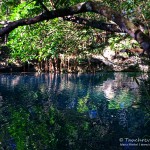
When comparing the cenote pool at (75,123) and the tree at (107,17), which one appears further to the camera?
the cenote pool at (75,123)

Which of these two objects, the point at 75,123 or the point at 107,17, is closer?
the point at 107,17

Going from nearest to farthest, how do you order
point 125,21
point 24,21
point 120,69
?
point 125,21 < point 24,21 < point 120,69

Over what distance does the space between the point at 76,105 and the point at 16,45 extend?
214 inches

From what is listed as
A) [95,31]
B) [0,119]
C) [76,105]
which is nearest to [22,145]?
[0,119]

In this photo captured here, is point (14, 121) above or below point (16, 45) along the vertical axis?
below

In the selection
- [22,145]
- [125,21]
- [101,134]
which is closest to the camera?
[125,21]

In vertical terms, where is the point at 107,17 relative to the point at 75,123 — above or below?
above

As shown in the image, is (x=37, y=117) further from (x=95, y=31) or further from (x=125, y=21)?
(x=125, y=21)

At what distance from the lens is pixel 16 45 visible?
11.3m

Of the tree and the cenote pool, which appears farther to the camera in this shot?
the cenote pool

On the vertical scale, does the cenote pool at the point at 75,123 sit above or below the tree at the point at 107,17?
below

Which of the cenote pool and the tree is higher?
the tree

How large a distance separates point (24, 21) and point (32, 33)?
5176mm

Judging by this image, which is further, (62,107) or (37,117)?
(62,107)
